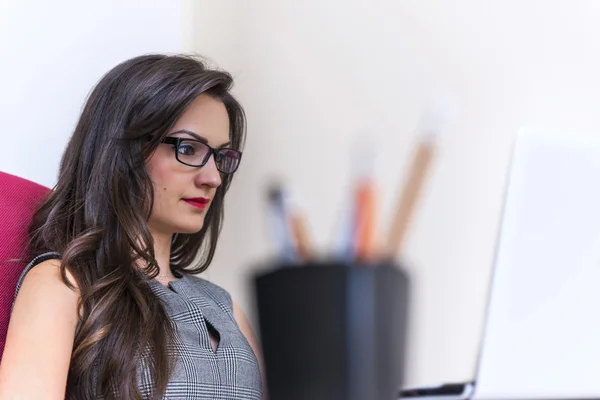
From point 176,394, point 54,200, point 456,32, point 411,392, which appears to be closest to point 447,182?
point 456,32

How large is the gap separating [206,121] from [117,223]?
0.25m

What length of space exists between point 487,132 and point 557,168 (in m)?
0.79

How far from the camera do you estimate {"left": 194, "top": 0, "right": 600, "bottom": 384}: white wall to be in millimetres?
349

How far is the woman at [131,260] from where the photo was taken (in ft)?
3.48

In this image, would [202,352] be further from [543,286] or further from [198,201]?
[543,286]

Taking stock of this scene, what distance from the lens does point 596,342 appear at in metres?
0.68

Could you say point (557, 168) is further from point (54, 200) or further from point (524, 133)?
point (54, 200)

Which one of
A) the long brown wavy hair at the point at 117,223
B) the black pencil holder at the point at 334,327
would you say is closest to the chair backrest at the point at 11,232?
the long brown wavy hair at the point at 117,223

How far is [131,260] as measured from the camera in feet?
3.86

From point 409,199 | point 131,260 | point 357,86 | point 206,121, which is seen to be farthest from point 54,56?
point 409,199

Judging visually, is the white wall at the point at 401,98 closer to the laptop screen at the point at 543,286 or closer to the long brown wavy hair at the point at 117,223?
the laptop screen at the point at 543,286

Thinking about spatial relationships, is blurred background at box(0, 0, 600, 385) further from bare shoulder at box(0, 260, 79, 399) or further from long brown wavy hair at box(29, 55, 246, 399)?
bare shoulder at box(0, 260, 79, 399)

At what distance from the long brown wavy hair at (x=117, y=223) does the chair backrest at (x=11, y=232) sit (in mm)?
21

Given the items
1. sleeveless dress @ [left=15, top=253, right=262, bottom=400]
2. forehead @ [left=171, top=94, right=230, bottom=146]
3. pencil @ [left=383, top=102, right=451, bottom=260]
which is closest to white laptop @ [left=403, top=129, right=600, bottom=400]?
pencil @ [left=383, top=102, right=451, bottom=260]
